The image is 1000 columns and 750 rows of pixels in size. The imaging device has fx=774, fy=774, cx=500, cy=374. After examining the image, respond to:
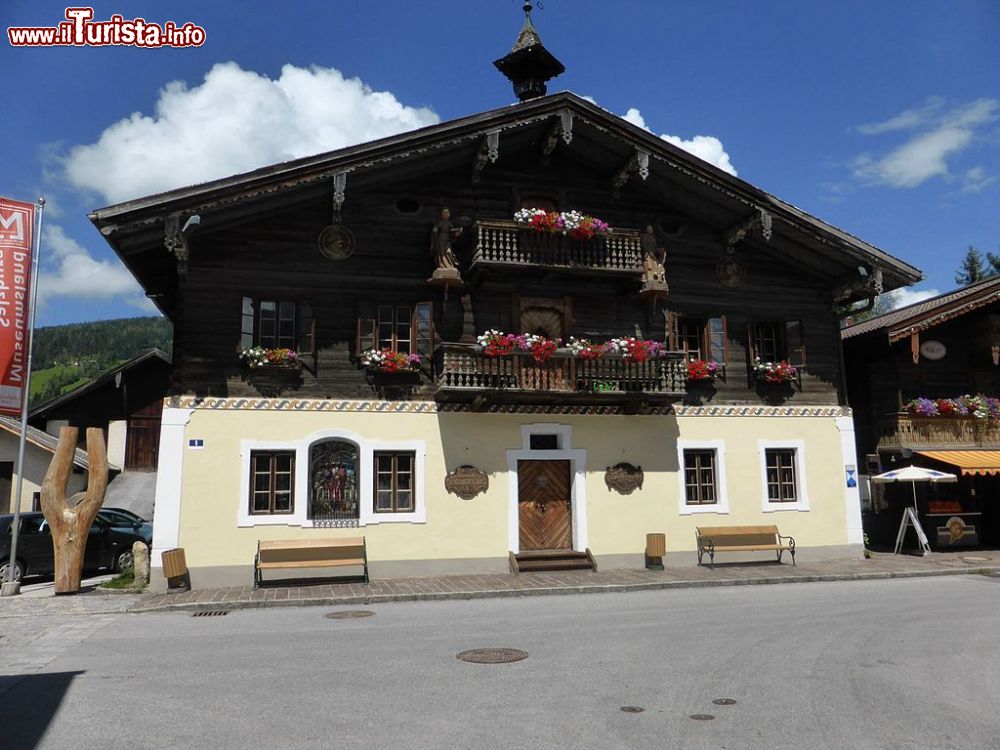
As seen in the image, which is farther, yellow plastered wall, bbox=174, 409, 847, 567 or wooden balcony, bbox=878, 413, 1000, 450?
wooden balcony, bbox=878, 413, 1000, 450

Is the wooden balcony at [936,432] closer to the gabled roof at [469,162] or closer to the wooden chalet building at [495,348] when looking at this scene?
the wooden chalet building at [495,348]

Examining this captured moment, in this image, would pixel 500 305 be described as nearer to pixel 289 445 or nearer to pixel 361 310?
pixel 361 310

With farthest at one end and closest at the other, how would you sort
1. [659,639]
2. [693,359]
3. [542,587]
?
1. [693,359]
2. [542,587]
3. [659,639]

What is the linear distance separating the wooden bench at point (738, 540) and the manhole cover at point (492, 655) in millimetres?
9659

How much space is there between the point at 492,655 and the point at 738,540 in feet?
35.6

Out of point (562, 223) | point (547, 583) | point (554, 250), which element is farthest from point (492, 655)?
point (562, 223)

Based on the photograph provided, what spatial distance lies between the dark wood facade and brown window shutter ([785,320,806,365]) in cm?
4

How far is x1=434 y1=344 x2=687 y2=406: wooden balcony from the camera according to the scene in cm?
1666

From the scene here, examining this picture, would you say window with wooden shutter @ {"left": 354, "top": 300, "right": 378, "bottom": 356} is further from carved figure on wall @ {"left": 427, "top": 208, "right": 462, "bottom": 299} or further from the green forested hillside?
the green forested hillside

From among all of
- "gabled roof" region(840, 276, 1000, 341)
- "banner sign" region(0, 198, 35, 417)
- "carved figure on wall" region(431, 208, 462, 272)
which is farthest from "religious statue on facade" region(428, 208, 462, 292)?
"gabled roof" region(840, 276, 1000, 341)

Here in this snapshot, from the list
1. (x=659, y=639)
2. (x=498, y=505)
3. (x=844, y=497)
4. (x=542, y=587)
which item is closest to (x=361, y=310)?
(x=498, y=505)

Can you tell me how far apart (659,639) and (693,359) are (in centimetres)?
1038

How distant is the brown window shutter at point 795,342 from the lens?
20000 mm

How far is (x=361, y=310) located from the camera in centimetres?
1727
